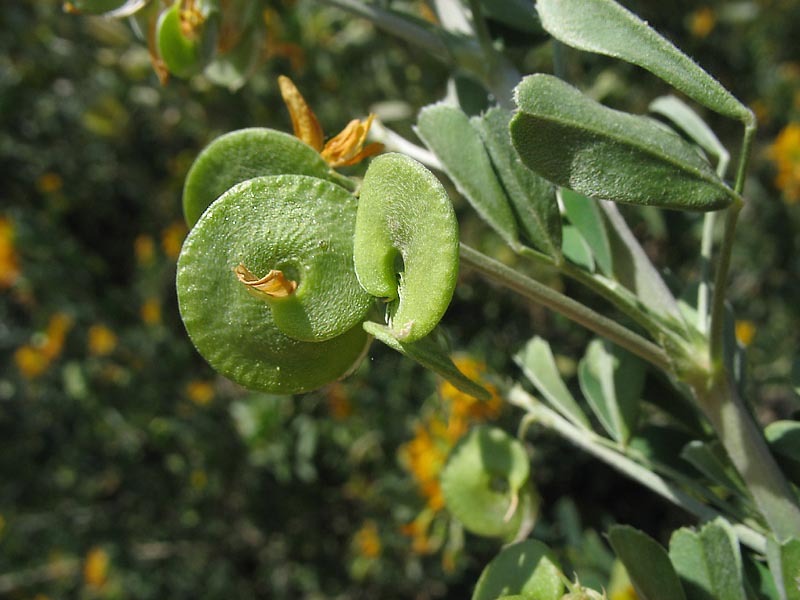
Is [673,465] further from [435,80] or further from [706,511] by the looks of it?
[435,80]

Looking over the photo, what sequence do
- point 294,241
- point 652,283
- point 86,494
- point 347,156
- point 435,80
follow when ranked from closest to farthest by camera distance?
point 294,241, point 347,156, point 652,283, point 435,80, point 86,494

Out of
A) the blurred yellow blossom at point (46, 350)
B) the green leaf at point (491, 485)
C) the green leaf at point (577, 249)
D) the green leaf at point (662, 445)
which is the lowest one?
the blurred yellow blossom at point (46, 350)

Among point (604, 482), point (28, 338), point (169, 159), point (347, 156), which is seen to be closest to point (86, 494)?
point (28, 338)

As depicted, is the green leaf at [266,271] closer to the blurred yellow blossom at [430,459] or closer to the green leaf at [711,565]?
the green leaf at [711,565]

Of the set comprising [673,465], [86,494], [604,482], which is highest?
[673,465]

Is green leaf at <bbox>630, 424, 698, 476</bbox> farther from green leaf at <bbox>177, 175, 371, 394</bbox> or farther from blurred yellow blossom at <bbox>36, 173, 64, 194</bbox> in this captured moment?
Answer: blurred yellow blossom at <bbox>36, 173, 64, 194</bbox>

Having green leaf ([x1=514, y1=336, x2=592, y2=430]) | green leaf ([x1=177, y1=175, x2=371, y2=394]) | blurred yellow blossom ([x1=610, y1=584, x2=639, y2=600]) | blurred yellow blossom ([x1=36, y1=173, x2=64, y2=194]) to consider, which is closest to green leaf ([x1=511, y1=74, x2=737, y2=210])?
green leaf ([x1=177, y1=175, x2=371, y2=394])

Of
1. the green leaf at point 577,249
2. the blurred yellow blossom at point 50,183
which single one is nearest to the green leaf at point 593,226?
the green leaf at point 577,249

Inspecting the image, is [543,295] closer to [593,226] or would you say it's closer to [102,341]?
[593,226]

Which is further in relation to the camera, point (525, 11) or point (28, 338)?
point (28, 338)
